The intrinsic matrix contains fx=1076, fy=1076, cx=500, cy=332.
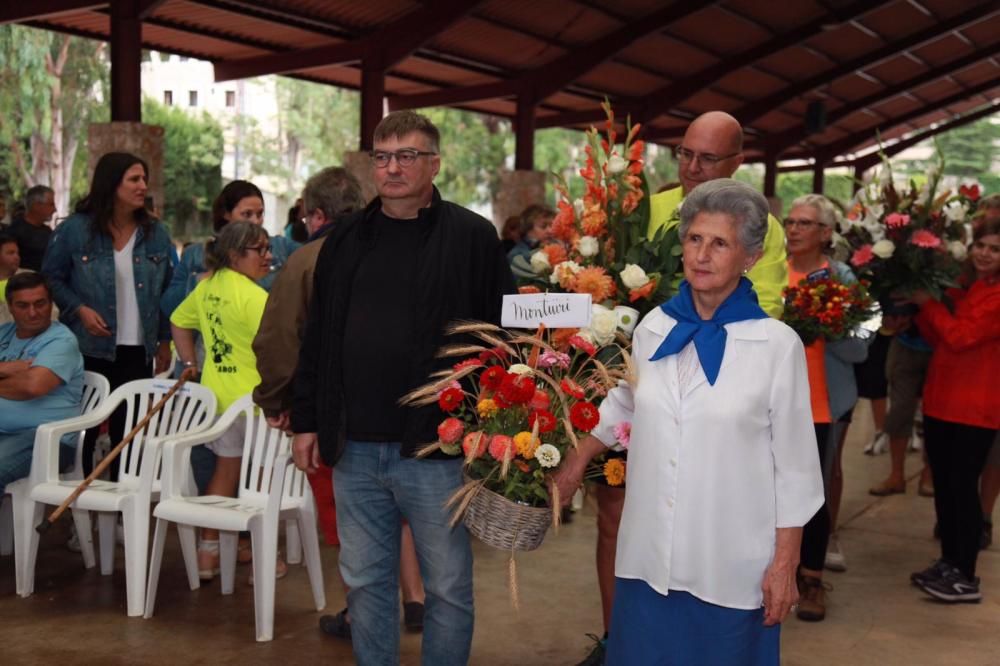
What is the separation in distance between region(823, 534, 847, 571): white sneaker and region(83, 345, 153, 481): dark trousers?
3.17 meters

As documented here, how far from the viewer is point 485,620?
156 inches

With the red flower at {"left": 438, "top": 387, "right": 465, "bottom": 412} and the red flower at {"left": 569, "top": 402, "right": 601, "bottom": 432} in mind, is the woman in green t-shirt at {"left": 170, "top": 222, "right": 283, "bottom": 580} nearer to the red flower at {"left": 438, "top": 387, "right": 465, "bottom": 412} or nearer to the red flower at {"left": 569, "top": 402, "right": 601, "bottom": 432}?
the red flower at {"left": 438, "top": 387, "right": 465, "bottom": 412}

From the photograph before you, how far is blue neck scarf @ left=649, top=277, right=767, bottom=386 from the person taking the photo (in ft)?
7.12

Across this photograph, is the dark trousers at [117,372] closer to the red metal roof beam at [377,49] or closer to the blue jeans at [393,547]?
the blue jeans at [393,547]

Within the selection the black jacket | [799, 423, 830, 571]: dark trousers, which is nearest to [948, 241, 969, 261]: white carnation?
[799, 423, 830, 571]: dark trousers

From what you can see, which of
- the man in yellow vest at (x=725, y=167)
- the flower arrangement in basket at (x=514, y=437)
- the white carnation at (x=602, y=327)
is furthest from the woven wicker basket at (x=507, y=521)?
the man in yellow vest at (x=725, y=167)

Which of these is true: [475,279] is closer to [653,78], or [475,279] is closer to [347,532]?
[347,532]

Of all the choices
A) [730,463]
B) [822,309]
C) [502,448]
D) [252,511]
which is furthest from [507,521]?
[822,309]

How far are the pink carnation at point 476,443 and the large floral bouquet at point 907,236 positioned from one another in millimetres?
2462

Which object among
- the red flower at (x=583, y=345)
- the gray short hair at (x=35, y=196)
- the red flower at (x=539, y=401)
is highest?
the gray short hair at (x=35, y=196)

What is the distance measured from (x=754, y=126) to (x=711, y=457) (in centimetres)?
2038

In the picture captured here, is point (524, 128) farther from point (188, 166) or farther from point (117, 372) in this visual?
point (188, 166)

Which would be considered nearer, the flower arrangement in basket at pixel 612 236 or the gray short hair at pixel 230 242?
the flower arrangement in basket at pixel 612 236

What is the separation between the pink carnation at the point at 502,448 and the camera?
7.43 feet
